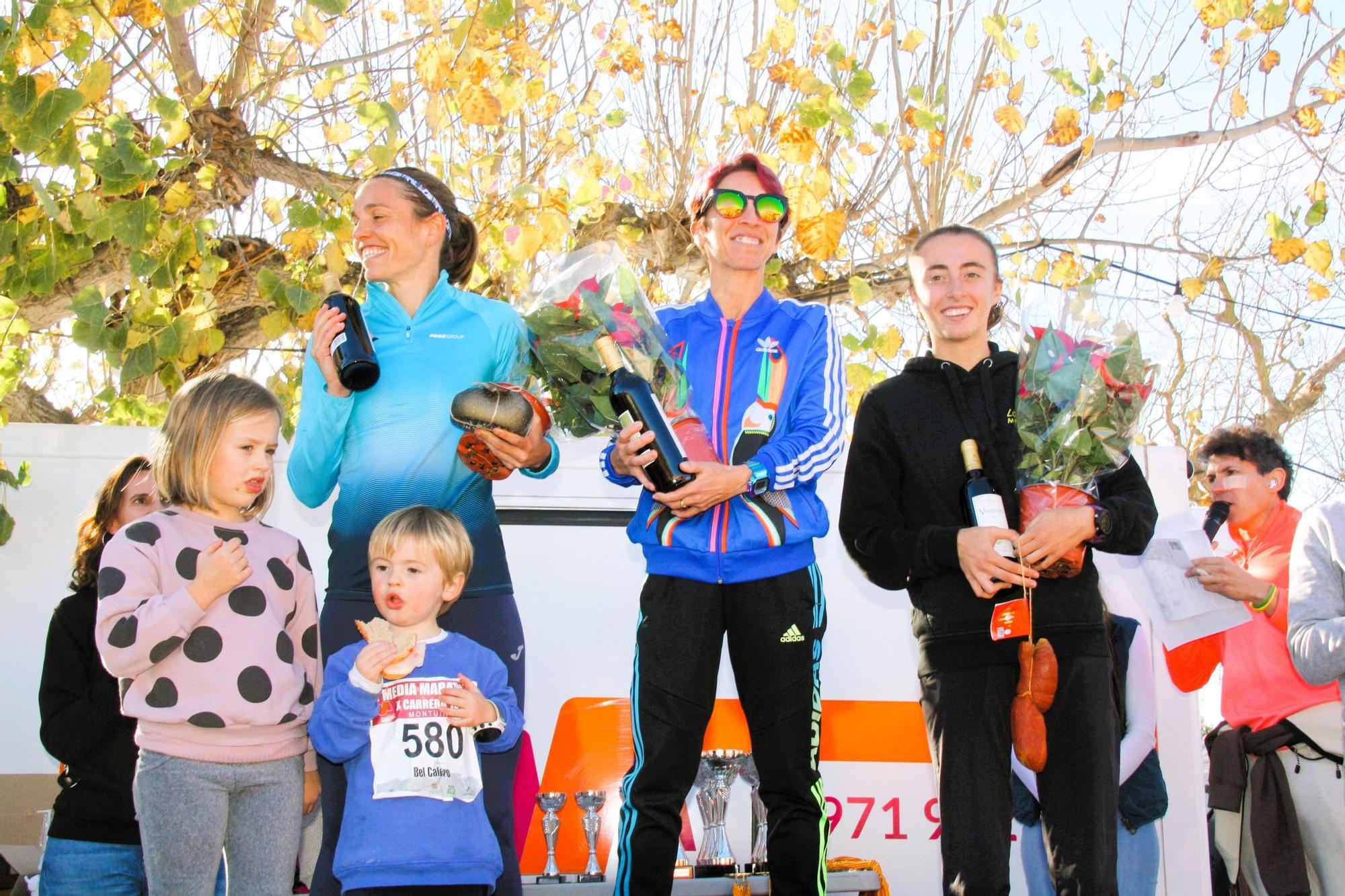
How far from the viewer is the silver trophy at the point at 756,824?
363 centimetres

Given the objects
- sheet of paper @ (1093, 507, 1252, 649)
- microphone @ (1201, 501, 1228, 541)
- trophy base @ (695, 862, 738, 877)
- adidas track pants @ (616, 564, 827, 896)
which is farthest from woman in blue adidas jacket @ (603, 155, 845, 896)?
microphone @ (1201, 501, 1228, 541)

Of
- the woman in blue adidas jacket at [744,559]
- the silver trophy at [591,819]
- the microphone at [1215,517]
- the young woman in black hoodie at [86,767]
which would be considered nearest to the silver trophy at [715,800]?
the silver trophy at [591,819]

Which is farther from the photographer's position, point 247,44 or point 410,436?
point 247,44

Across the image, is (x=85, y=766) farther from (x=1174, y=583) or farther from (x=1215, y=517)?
(x=1215, y=517)

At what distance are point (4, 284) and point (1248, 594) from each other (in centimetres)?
439

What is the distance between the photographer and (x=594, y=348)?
272 centimetres

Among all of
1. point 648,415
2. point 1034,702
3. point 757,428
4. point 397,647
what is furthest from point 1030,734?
point 397,647

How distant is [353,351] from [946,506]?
144 cm

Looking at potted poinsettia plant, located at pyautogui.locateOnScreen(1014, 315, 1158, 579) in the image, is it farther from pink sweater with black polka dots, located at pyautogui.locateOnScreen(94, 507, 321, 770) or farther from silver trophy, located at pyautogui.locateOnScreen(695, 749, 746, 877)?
pink sweater with black polka dots, located at pyautogui.locateOnScreen(94, 507, 321, 770)

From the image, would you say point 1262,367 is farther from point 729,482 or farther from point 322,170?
point 729,482

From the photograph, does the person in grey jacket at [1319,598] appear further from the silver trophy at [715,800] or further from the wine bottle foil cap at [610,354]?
the wine bottle foil cap at [610,354]

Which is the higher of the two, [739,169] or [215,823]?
[739,169]

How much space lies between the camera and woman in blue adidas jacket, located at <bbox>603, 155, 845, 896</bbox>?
8.41 feet

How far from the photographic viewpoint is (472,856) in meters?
2.36
